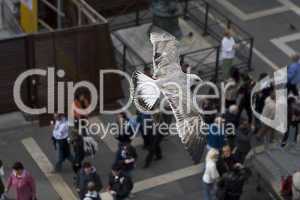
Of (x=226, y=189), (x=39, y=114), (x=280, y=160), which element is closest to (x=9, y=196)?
(x=39, y=114)

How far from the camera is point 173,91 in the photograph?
42.5 feet

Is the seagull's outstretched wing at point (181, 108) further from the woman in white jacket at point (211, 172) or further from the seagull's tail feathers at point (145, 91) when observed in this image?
the woman in white jacket at point (211, 172)

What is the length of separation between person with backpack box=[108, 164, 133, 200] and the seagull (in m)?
2.02

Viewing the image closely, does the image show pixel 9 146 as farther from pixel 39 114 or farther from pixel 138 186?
pixel 138 186

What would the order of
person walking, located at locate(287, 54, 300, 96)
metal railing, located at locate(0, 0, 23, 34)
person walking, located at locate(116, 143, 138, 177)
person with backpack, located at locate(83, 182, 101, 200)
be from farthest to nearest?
metal railing, located at locate(0, 0, 23, 34)
person walking, located at locate(287, 54, 300, 96)
person walking, located at locate(116, 143, 138, 177)
person with backpack, located at locate(83, 182, 101, 200)

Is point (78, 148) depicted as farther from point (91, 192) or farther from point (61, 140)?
point (91, 192)

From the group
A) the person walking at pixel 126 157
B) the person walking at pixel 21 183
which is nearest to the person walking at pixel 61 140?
the person walking at pixel 126 157

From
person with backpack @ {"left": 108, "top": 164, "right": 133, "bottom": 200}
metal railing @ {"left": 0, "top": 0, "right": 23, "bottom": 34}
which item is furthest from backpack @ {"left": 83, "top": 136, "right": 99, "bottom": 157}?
metal railing @ {"left": 0, "top": 0, "right": 23, "bottom": 34}

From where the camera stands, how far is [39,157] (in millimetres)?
19141

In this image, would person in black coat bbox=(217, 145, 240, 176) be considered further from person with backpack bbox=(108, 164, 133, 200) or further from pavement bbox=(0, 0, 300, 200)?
person with backpack bbox=(108, 164, 133, 200)

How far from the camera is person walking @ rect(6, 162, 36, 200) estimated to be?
16.2 m

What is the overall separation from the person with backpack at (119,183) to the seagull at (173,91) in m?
2.02

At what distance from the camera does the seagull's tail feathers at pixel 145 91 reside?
13.4 meters

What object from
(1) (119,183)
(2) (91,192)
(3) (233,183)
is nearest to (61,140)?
(1) (119,183)
